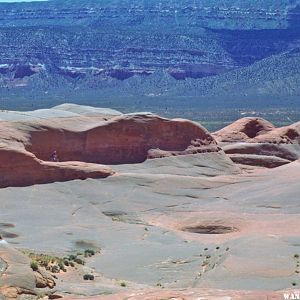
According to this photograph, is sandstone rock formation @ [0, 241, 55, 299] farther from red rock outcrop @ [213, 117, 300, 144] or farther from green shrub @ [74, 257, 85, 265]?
red rock outcrop @ [213, 117, 300, 144]

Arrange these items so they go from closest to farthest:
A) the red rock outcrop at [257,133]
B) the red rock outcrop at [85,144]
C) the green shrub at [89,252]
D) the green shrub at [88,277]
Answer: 1. the green shrub at [88,277]
2. the green shrub at [89,252]
3. the red rock outcrop at [85,144]
4. the red rock outcrop at [257,133]

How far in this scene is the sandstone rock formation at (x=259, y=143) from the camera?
52156 mm

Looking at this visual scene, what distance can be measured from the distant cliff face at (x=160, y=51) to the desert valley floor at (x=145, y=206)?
291ft

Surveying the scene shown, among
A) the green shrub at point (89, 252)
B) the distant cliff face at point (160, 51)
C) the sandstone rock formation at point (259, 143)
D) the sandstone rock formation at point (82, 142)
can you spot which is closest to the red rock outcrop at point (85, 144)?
the sandstone rock formation at point (82, 142)

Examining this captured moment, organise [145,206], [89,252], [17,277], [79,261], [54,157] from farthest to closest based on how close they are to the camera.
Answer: [54,157] → [145,206] → [89,252] → [79,261] → [17,277]

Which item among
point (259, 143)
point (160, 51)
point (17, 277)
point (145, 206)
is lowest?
point (160, 51)

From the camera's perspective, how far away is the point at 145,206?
128 feet

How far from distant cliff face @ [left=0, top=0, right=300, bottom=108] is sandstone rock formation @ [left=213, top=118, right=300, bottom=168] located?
78295 millimetres

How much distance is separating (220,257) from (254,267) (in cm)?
237

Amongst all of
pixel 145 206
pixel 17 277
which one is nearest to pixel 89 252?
pixel 145 206

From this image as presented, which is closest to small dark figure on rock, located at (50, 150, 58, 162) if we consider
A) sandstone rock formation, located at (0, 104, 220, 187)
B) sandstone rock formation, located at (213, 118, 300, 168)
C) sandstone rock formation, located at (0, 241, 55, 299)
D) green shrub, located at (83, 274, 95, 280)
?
sandstone rock formation, located at (0, 104, 220, 187)

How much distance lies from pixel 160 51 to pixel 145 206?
400 ft

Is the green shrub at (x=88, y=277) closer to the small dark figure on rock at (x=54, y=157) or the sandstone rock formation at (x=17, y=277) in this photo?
the sandstone rock formation at (x=17, y=277)

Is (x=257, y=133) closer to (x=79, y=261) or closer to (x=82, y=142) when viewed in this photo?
(x=82, y=142)
